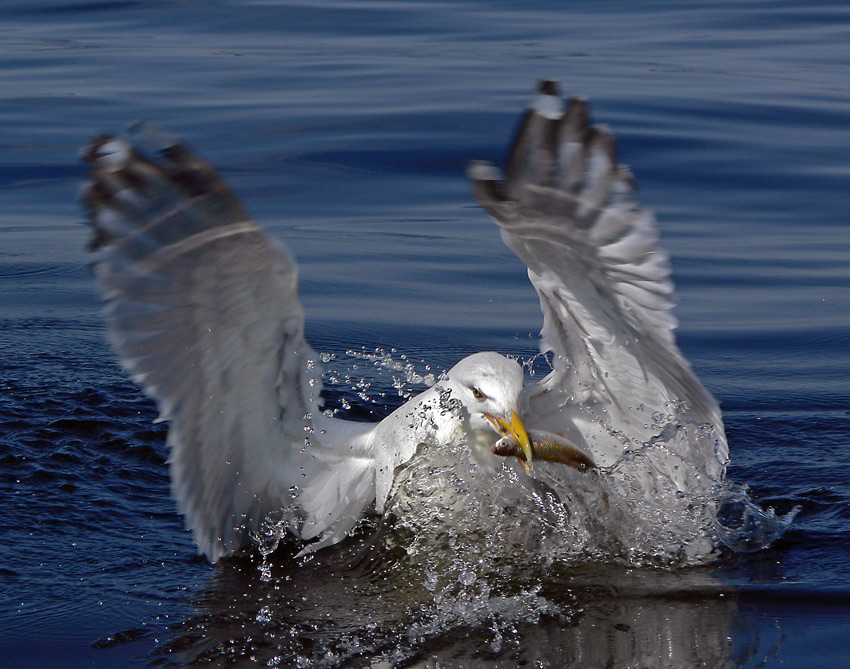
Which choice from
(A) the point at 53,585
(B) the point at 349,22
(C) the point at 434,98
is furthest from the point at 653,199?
(B) the point at 349,22

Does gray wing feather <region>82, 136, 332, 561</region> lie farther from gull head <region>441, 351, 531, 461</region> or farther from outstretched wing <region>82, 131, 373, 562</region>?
gull head <region>441, 351, 531, 461</region>

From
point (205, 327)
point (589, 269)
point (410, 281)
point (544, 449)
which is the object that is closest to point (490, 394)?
point (544, 449)

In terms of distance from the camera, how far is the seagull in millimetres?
3768

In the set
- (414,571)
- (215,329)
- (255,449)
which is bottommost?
(414,571)

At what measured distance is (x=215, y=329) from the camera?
397 cm

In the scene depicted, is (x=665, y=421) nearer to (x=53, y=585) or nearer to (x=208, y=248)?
(x=208, y=248)

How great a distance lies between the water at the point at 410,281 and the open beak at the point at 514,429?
1.65 ft

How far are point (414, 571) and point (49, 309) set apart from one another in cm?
365

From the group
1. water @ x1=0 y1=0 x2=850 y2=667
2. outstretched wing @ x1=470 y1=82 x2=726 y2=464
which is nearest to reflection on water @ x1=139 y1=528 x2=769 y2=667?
water @ x1=0 y1=0 x2=850 y2=667

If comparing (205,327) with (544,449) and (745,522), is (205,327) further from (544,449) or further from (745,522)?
(745,522)

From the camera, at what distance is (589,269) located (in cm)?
400

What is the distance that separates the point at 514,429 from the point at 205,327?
1085mm

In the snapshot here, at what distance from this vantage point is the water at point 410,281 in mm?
3896

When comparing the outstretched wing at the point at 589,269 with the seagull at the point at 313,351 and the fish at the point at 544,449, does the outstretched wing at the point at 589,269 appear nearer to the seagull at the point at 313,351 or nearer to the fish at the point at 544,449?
the seagull at the point at 313,351
